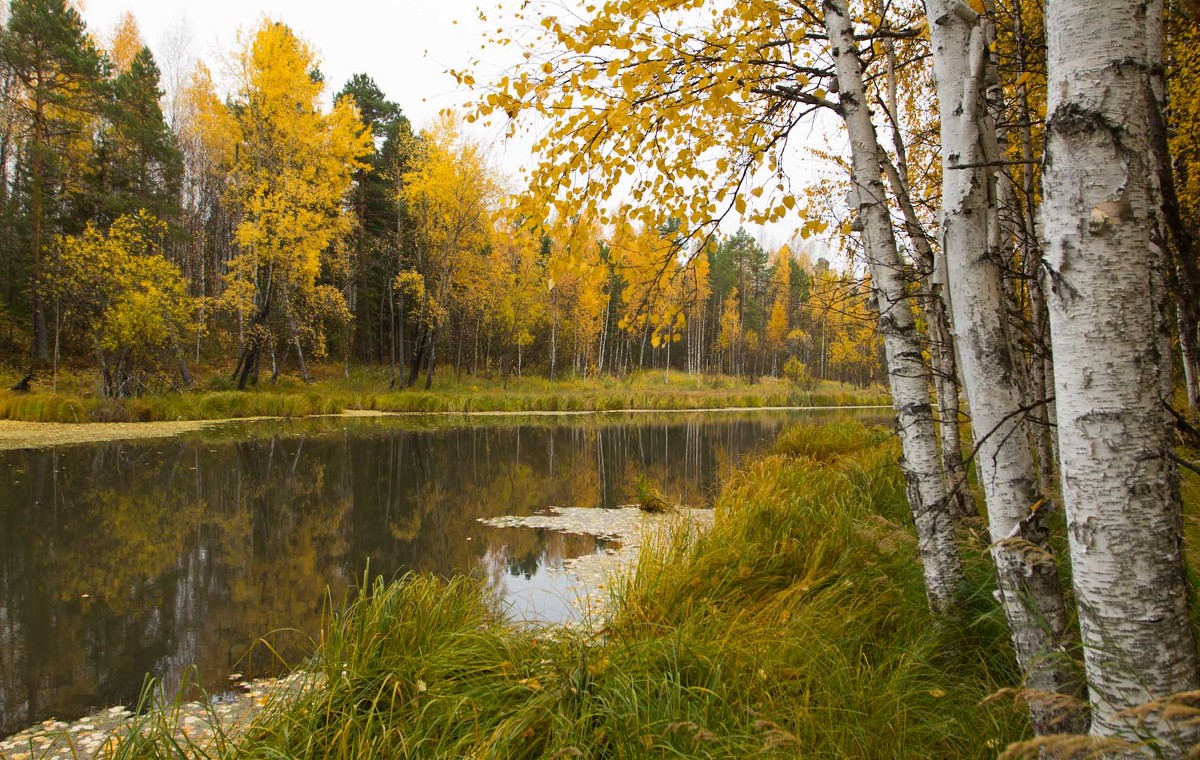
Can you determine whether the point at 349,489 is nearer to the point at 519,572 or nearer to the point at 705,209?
the point at 519,572

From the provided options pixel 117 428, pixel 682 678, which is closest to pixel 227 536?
pixel 682 678

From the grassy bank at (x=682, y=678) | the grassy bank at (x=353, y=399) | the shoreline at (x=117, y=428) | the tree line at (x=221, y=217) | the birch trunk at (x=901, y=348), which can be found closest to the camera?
the grassy bank at (x=682, y=678)

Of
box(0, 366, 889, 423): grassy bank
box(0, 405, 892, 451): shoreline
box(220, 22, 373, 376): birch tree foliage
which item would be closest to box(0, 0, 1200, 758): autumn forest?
box(0, 405, 892, 451): shoreline

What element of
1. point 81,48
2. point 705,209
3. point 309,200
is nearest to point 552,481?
point 705,209

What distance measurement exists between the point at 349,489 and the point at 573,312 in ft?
85.2

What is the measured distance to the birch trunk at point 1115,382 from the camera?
1328 millimetres

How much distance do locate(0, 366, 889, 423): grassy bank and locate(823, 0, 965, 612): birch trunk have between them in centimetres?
1707

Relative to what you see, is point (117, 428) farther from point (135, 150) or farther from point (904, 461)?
point (904, 461)

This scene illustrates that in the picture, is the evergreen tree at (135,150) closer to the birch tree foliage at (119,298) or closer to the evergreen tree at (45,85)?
the evergreen tree at (45,85)

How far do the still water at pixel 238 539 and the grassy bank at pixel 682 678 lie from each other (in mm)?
956

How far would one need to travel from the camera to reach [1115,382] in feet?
4.38

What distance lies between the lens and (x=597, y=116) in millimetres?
3252

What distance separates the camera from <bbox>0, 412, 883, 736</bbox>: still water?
406 centimetres

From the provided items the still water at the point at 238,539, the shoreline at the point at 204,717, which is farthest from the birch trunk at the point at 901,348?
the still water at the point at 238,539
